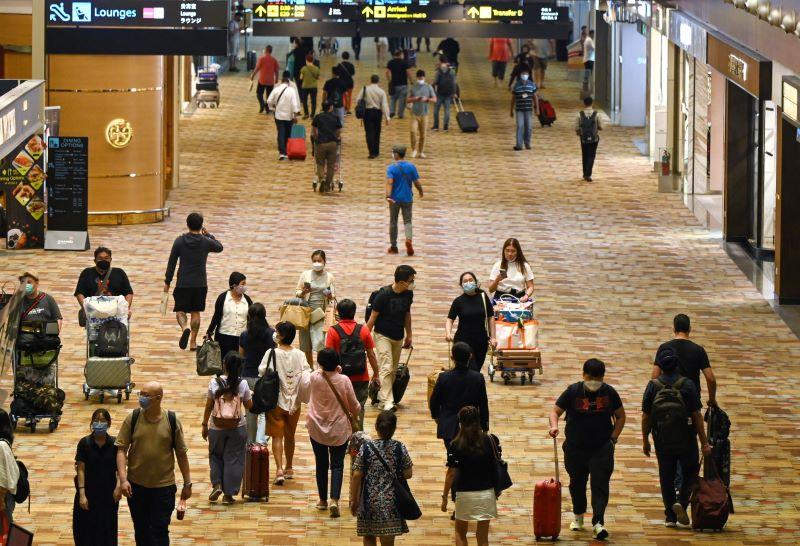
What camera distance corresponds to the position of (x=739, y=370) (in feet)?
53.3

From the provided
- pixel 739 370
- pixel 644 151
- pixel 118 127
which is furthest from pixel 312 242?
pixel 644 151

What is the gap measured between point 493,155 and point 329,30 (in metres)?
4.56

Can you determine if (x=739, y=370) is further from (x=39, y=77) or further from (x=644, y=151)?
(x=644, y=151)

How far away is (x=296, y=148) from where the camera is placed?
30062 millimetres

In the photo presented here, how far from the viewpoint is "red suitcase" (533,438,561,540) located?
11.1m

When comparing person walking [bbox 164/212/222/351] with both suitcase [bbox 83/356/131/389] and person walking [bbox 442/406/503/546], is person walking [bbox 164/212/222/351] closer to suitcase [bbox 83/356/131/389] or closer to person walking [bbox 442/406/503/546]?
suitcase [bbox 83/356/131/389]

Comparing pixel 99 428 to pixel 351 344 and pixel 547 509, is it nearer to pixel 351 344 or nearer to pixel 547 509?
pixel 547 509

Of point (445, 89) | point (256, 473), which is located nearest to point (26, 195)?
point (256, 473)

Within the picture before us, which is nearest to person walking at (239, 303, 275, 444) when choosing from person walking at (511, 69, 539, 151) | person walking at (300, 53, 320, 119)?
person walking at (511, 69, 539, 151)

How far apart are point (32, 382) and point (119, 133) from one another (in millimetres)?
9830

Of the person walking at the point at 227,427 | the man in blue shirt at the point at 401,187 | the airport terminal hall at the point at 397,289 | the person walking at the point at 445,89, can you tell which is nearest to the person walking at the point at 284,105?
the airport terminal hall at the point at 397,289

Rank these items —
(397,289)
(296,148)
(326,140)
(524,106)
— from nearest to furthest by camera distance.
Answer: (397,289)
(326,140)
(296,148)
(524,106)

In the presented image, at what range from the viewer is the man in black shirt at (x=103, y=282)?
1534cm

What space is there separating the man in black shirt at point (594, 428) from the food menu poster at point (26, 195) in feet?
40.9
